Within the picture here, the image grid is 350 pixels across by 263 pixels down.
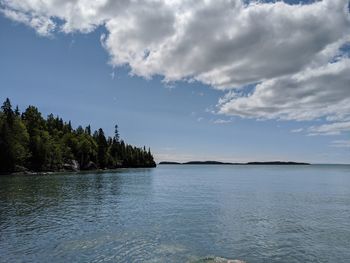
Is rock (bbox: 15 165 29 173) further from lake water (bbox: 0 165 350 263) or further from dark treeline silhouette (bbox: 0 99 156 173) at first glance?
lake water (bbox: 0 165 350 263)

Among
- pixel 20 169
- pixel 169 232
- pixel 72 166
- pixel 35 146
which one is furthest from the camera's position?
pixel 72 166

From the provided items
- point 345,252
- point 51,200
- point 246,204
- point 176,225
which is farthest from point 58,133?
point 345,252

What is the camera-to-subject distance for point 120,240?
29.7 meters

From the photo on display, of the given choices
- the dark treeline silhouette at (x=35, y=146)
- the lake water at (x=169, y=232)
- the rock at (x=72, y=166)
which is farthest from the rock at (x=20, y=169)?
the lake water at (x=169, y=232)

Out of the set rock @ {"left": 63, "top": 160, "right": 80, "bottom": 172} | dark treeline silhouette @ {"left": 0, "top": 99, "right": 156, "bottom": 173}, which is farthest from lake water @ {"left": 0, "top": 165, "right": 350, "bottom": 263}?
rock @ {"left": 63, "top": 160, "right": 80, "bottom": 172}

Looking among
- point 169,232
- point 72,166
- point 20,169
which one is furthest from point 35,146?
point 169,232

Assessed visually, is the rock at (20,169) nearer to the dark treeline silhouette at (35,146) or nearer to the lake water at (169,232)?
the dark treeline silhouette at (35,146)

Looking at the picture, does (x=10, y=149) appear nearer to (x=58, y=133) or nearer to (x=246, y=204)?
(x=58, y=133)

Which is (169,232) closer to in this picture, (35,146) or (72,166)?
(35,146)

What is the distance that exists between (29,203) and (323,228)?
1609 inches

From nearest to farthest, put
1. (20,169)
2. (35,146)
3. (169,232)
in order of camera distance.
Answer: (169,232) → (20,169) → (35,146)

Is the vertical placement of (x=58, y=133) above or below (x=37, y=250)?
above

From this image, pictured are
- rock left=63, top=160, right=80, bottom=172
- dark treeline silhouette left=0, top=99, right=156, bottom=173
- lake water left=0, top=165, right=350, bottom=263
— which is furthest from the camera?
rock left=63, top=160, right=80, bottom=172

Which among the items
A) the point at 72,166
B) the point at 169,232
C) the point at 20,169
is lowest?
the point at 169,232
